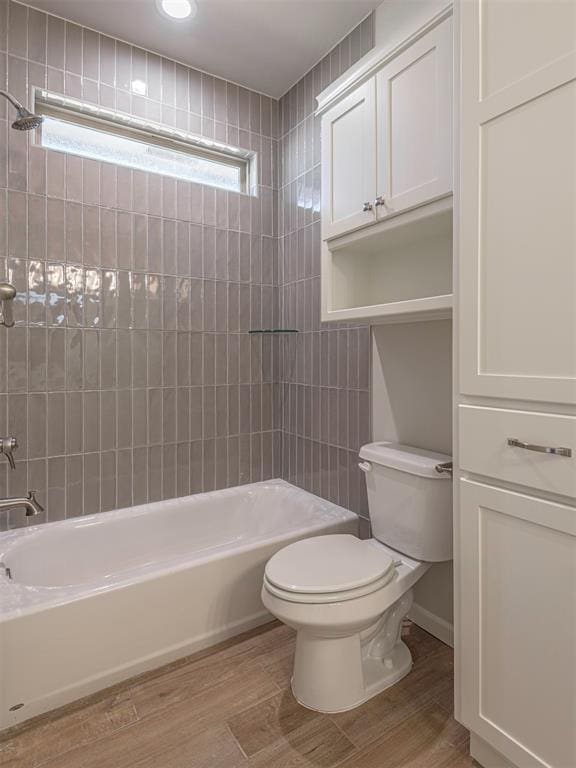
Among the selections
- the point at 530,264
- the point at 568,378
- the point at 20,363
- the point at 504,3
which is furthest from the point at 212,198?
the point at 568,378

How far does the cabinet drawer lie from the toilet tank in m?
0.39

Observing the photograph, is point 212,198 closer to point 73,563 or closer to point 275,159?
point 275,159

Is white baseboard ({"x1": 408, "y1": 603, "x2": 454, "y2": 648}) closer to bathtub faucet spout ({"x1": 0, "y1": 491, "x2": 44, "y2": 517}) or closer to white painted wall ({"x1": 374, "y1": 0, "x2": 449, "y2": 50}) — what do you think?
bathtub faucet spout ({"x1": 0, "y1": 491, "x2": 44, "y2": 517})

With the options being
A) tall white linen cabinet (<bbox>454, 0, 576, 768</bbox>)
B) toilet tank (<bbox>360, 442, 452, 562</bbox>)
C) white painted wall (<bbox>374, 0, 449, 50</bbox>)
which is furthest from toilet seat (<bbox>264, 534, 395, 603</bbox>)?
white painted wall (<bbox>374, 0, 449, 50</bbox>)

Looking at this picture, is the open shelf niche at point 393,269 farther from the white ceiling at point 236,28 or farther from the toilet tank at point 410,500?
the white ceiling at point 236,28

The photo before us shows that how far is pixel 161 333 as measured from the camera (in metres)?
2.28

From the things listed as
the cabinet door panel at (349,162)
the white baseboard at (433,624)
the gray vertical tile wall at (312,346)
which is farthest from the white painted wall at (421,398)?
the cabinet door panel at (349,162)

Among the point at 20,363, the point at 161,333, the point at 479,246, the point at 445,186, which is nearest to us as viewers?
the point at 479,246

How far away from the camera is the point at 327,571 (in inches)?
57.0

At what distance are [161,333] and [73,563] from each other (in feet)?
3.79

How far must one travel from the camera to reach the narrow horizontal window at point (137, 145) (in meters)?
2.09

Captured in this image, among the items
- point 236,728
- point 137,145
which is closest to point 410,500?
point 236,728

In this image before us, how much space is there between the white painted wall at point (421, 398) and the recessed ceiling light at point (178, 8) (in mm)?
1614

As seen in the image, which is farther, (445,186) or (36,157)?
(36,157)
